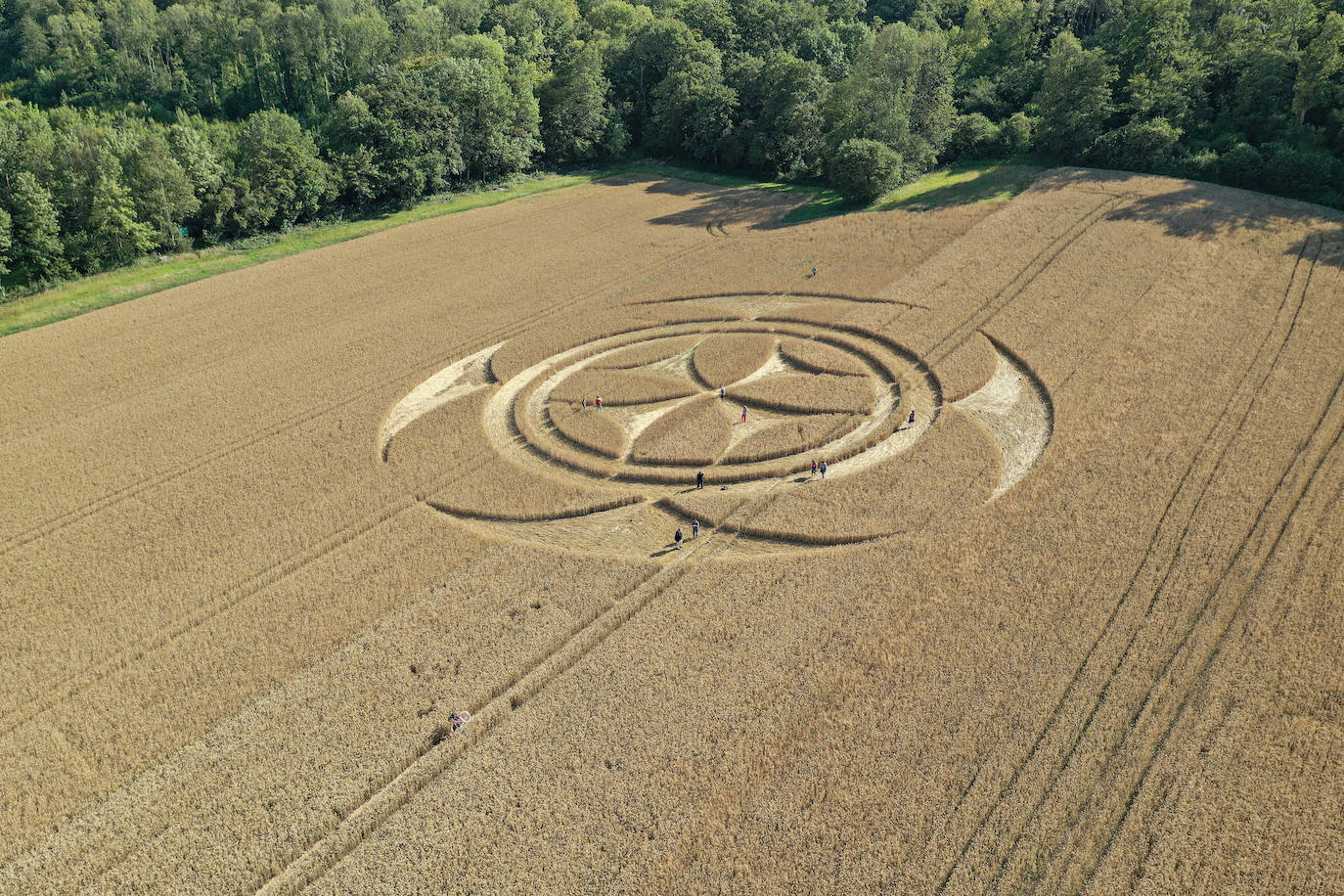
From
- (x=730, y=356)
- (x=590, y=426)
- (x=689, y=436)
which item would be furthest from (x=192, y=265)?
(x=689, y=436)

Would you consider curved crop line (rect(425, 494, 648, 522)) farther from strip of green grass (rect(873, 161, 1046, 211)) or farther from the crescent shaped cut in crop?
strip of green grass (rect(873, 161, 1046, 211))

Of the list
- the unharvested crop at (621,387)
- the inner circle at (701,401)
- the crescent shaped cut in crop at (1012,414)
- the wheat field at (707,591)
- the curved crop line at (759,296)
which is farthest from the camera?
the curved crop line at (759,296)

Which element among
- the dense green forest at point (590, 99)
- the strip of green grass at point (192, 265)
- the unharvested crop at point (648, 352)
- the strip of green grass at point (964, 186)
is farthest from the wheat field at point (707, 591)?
the dense green forest at point (590, 99)

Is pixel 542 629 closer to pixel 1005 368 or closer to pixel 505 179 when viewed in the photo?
pixel 1005 368

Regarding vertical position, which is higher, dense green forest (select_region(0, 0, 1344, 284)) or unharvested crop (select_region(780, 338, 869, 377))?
dense green forest (select_region(0, 0, 1344, 284))

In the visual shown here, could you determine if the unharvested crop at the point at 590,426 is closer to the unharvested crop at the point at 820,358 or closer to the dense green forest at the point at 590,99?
the unharvested crop at the point at 820,358

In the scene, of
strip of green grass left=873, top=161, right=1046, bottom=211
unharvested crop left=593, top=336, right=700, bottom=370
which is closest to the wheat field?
unharvested crop left=593, top=336, right=700, bottom=370

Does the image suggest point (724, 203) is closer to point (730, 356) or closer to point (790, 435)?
point (730, 356)
